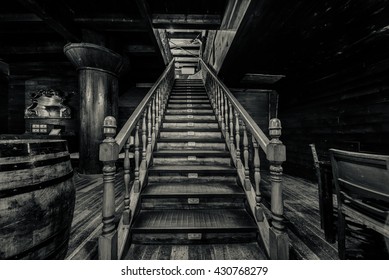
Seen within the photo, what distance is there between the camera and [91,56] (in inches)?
143

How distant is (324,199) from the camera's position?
185 cm

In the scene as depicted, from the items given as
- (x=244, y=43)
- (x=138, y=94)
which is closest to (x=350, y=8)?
(x=244, y=43)

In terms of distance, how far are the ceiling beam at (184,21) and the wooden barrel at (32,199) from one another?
3.72 metres

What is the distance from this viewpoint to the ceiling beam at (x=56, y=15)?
2.80m

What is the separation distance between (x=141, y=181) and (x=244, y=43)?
311cm

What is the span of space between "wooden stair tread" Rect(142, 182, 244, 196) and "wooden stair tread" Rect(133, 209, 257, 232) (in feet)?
0.66

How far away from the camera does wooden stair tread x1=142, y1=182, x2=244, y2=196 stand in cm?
196

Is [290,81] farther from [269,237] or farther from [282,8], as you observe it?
[269,237]

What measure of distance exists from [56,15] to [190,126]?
10.5 ft

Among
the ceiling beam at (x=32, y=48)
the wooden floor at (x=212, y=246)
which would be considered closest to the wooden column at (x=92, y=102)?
the wooden floor at (x=212, y=246)

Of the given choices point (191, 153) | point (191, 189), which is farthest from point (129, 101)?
point (191, 189)

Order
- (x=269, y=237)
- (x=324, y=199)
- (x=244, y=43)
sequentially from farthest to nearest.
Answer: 1. (x=244, y=43)
2. (x=324, y=199)
3. (x=269, y=237)

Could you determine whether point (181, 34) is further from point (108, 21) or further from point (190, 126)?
point (190, 126)

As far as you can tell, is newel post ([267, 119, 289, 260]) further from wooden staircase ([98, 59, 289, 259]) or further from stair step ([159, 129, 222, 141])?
stair step ([159, 129, 222, 141])
